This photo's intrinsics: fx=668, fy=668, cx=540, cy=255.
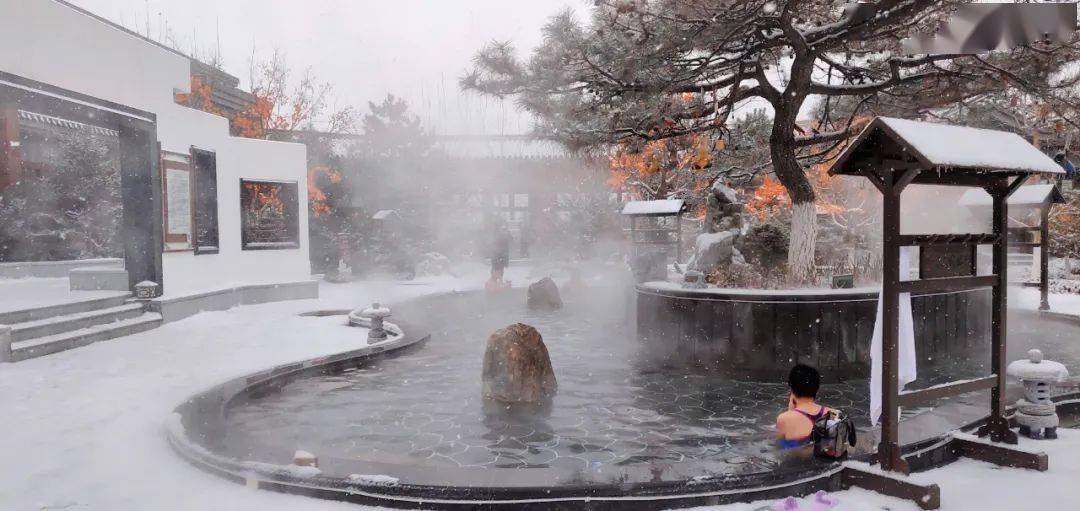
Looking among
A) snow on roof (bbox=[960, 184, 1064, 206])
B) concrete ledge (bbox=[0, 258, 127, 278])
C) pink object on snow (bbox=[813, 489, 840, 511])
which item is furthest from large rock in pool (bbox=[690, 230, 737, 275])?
concrete ledge (bbox=[0, 258, 127, 278])

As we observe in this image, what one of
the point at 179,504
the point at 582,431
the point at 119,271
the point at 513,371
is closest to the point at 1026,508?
the point at 582,431

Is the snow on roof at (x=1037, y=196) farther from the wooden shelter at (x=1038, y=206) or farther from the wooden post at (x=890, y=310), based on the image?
the wooden post at (x=890, y=310)

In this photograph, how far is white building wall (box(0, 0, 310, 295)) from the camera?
365 inches

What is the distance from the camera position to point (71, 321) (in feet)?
31.9

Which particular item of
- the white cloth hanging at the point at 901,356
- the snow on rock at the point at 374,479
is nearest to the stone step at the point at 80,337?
the snow on rock at the point at 374,479

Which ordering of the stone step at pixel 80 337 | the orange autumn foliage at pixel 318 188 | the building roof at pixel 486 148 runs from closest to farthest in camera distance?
the stone step at pixel 80 337, the orange autumn foliage at pixel 318 188, the building roof at pixel 486 148

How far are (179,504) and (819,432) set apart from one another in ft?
13.6

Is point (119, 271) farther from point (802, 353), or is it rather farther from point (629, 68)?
point (802, 353)

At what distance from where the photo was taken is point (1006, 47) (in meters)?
7.84

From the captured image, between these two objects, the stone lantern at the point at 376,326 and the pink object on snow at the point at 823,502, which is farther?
the stone lantern at the point at 376,326

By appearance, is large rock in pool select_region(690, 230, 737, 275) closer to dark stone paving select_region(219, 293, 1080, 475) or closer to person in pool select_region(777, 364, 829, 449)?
dark stone paving select_region(219, 293, 1080, 475)

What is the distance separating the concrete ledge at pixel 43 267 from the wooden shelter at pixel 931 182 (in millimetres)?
19642

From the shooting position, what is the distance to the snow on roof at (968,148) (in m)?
4.40

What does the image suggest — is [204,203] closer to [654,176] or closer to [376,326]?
[376,326]
